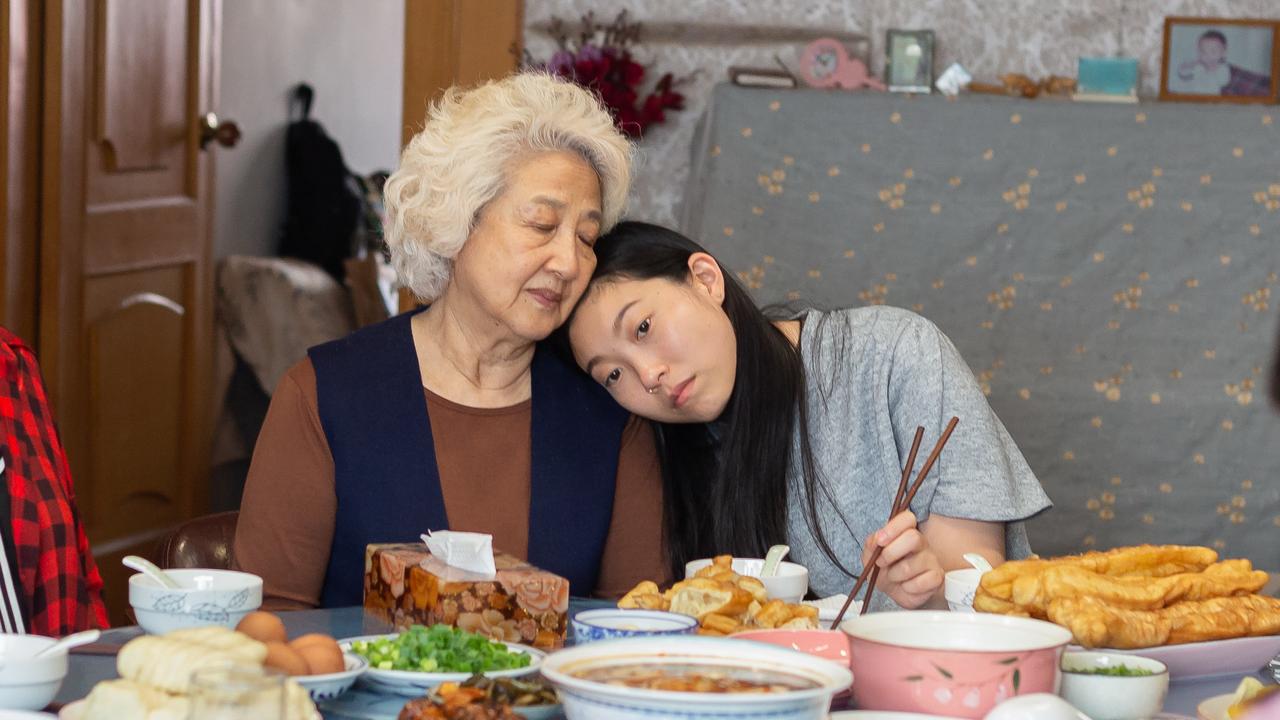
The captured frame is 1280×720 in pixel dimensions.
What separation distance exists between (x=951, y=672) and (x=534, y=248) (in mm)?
1017

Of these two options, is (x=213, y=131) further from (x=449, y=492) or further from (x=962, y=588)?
(x=962, y=588)

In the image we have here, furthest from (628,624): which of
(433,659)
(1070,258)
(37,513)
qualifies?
(1070,258)

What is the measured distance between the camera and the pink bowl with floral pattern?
1029 millimetres

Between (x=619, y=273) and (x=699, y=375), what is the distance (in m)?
0.18

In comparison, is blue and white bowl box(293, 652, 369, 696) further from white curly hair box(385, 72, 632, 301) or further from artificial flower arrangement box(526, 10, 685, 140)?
artificial flower arrangement box(526, 10, 685, 140)

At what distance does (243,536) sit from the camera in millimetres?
1883

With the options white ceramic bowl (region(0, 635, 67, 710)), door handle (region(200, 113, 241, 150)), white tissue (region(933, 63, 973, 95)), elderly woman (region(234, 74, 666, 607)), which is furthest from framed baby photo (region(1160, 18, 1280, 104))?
white ceramic bowl (region(0, 635, 67, 710))

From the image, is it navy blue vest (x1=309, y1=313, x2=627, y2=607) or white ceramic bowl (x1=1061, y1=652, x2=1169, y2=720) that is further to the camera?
navy blue vest (x1=309, y1=313, x2=627, y2=607)

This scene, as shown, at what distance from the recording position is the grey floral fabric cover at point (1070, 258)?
334 cm

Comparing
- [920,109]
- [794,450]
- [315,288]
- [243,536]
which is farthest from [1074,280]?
[315,288]

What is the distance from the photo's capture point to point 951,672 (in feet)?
3.39

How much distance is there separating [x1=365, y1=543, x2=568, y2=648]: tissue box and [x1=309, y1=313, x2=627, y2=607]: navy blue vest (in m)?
0.49

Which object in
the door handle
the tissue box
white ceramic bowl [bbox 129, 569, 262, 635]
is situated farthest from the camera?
the door handle

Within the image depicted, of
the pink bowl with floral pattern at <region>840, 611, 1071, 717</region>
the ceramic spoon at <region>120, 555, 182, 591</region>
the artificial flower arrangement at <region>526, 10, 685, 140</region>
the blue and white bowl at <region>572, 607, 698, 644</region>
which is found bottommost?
the blue and white bowl at <region>572, 607, 698, 644</region>
